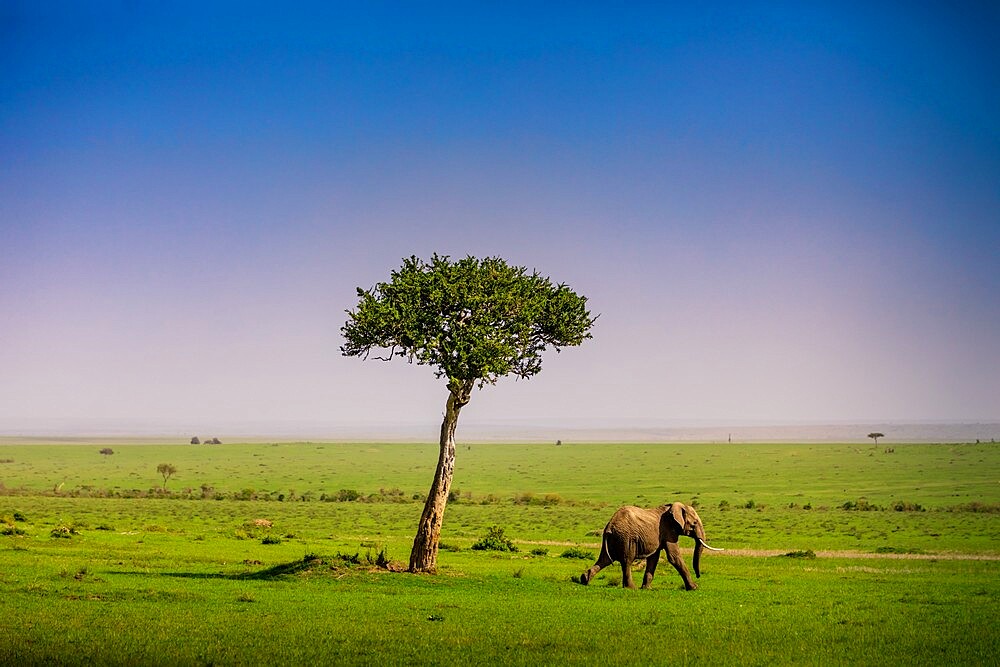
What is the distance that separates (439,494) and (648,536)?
8897 millimetres

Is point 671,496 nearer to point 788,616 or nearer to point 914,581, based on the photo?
point 914,581

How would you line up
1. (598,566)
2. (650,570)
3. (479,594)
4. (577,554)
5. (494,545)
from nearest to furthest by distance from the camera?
(479,594) < (650,570) < (598,566) < (577,554) < (494,545)

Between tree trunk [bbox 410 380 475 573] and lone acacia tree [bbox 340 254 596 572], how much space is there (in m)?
0.04

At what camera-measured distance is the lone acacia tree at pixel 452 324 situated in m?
38.7

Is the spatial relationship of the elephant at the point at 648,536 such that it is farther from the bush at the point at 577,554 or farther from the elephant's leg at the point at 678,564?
the bush at the point at 577,554

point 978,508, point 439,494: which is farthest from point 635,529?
point 978,508

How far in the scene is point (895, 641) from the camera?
25516mm

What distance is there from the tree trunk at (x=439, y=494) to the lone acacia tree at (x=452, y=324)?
0.14ft

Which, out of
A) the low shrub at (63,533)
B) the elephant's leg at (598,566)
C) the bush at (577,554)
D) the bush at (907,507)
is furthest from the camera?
the bush at (907,507)

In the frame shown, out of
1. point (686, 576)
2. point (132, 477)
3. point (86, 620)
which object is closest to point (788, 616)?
point (686, 576)

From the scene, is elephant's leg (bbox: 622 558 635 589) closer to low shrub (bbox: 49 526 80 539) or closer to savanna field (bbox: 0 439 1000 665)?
savanna field (bbox: 0 439 1000 665)

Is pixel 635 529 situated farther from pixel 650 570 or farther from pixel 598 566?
pixel 598 566

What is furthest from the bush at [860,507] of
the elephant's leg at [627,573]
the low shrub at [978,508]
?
the elephant's leg at [627,573]

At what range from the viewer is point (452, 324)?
39875 mm
